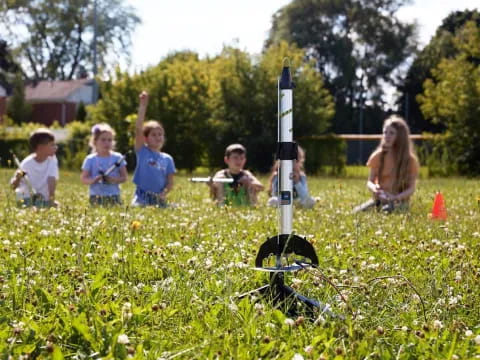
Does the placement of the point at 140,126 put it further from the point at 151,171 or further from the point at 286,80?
the point at 286,80

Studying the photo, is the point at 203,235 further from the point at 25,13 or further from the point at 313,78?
the point at 25,13

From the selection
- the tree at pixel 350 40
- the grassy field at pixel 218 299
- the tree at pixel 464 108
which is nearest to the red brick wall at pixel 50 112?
the tree at pixel 350 40

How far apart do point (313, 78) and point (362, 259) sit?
2385 cm

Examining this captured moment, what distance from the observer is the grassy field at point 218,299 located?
2.60 metres

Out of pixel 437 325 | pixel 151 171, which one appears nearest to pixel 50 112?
pixel 151 171

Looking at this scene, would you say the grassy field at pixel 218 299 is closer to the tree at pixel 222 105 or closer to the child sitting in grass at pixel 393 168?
the child sitting in grass at pixel 393 168

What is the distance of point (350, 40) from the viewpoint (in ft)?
172

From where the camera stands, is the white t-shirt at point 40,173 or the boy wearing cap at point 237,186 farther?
the boy wearing cap at point 237,186

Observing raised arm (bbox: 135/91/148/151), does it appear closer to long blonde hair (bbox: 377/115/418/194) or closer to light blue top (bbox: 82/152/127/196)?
light blue top (bbox: 82/152/127/196)

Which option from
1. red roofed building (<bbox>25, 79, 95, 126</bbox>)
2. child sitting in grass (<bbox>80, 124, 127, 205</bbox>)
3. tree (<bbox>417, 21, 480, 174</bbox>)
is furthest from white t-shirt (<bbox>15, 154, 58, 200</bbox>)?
red roofed building (<bbox>25, 79, 95, 126</bbox>)

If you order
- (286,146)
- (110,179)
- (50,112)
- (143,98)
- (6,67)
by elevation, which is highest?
(6,67)

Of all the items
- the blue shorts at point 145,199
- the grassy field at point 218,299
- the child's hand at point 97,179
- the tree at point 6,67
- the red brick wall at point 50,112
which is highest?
the tree at point 6,67

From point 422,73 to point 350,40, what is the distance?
6523 mm

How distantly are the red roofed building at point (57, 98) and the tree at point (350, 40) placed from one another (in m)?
20.7
